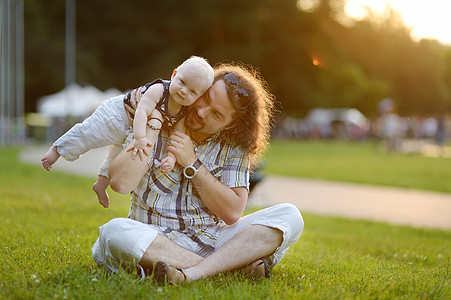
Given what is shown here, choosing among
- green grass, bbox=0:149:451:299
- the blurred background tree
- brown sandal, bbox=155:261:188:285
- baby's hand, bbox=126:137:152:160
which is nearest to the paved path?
green grass, bbox=0:149:451:299

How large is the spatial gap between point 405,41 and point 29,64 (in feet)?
115

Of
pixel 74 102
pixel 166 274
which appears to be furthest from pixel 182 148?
pixel 74 102

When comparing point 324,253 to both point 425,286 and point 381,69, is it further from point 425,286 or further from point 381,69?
point 381,69

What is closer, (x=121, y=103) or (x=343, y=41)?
(x=121, y=103)

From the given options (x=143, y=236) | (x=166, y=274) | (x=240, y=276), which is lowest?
(x=240, y=276)

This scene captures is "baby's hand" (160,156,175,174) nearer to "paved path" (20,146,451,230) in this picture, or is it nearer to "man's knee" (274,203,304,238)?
"man's knee" (274,203,304,238)

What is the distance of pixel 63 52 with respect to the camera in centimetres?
3712

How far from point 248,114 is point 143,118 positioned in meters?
0.71

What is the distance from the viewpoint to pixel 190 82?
3281 mm

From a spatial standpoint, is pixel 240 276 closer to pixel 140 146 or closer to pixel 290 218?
pixel 290 218

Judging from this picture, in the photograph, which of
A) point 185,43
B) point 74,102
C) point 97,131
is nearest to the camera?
point 97,131

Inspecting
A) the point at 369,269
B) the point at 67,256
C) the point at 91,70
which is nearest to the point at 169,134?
the point at 67,256

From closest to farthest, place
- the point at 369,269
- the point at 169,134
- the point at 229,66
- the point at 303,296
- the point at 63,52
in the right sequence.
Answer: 1. the point at 303,296
2. the point at 169,134
3. the point at 229,66
4. the point at 369,269
5. the point at 63,52

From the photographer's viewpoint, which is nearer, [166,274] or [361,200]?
[166,274]
